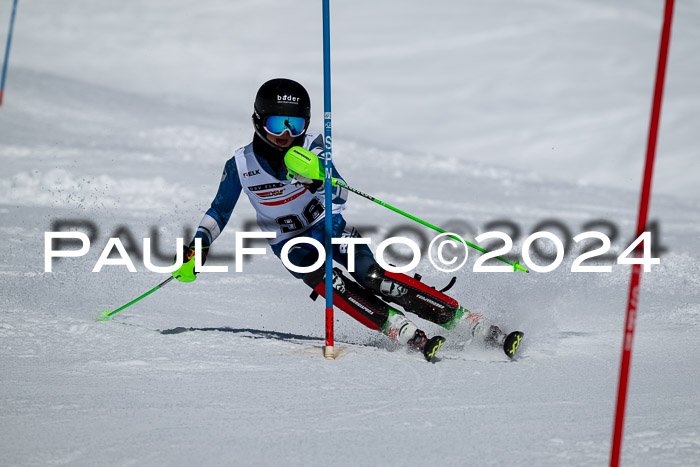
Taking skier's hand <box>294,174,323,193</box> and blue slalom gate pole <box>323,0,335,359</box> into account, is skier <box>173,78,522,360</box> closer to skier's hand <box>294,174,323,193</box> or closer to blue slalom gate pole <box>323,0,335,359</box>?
skier's hand <box>294,174,323,193</box>

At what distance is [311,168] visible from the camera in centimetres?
442

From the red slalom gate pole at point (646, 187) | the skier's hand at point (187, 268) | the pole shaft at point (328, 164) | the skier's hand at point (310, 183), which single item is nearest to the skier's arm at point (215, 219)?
the skier's hand at point (187, 268)

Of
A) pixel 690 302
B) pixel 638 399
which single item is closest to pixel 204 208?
pixel 690 302

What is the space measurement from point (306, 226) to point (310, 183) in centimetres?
47

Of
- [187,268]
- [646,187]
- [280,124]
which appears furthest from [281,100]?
[646,187]

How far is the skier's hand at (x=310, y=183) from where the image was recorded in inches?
178

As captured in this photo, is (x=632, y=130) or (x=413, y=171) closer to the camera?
(x=413, y=171)

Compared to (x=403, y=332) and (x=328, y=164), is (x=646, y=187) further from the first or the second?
A: (x=403, y=332)

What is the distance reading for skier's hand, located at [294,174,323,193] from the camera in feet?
14.9

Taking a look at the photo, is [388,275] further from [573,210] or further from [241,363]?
[573,210]

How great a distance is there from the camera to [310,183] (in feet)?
14.9

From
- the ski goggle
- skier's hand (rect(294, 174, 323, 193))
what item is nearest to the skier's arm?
the ski goggle

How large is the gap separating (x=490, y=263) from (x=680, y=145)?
15.4 meters

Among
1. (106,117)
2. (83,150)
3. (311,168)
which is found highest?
(106,117)
